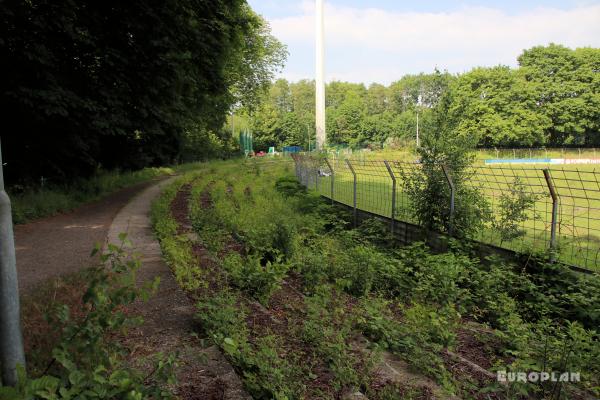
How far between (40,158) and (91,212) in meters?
2.43

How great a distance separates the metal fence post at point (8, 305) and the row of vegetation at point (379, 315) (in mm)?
1182

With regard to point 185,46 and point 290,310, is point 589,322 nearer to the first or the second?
point 290,310

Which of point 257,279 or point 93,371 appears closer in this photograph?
point 93,371

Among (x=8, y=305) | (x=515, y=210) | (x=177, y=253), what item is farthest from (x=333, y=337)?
(x=515, y=210)

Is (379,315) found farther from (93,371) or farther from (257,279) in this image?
(93,371)

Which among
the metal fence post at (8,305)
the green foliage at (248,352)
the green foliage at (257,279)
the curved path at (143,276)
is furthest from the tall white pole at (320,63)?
the metal fence post at (8,305)

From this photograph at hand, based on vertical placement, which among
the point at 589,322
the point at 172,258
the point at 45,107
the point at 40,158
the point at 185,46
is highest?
the point at 185,46

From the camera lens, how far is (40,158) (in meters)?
12.6

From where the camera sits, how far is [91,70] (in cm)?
1276

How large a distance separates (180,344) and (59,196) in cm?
1026

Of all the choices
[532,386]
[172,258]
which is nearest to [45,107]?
[172,258]

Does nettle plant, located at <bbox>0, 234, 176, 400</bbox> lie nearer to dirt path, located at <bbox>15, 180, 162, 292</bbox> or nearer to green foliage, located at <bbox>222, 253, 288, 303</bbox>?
green foliage, located at <bbox>222, 253, 288, 303</bbox>

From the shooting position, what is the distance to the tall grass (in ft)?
35.2

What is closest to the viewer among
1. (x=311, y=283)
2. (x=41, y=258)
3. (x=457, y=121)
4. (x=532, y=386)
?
(x=532, y=386)
